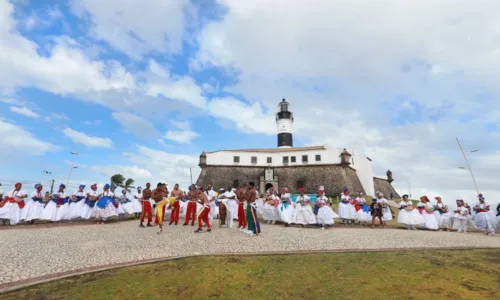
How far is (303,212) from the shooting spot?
47.4 feet

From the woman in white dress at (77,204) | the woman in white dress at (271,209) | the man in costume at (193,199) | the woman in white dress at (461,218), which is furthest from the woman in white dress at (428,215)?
the woman in white dress at (77,204)

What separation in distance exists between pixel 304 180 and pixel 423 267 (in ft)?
130

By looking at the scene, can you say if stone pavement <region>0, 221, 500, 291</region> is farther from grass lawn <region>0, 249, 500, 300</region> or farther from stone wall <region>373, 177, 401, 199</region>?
stone wall <region>373, 177, 401, 199</region>

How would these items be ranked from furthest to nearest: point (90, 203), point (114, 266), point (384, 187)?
point (384, 187)
point (90, 203)
point (114, 266)

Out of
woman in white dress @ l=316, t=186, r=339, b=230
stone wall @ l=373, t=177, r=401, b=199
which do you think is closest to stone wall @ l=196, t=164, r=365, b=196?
stone wall @ l=373, t=177, r=401, b=199

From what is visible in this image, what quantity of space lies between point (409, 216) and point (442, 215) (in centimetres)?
238

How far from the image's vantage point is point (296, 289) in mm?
5062

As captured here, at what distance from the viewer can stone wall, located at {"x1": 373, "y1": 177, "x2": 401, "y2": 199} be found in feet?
163

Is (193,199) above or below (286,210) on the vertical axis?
above

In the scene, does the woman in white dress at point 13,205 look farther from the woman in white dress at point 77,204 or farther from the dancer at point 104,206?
the dancer at point 104,206

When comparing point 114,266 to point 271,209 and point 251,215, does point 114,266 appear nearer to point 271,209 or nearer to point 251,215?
point 251,215

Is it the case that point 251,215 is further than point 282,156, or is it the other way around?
point 282,156

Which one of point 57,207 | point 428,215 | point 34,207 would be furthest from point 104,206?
point 428,215

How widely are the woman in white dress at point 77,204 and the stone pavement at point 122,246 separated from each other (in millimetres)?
3652
